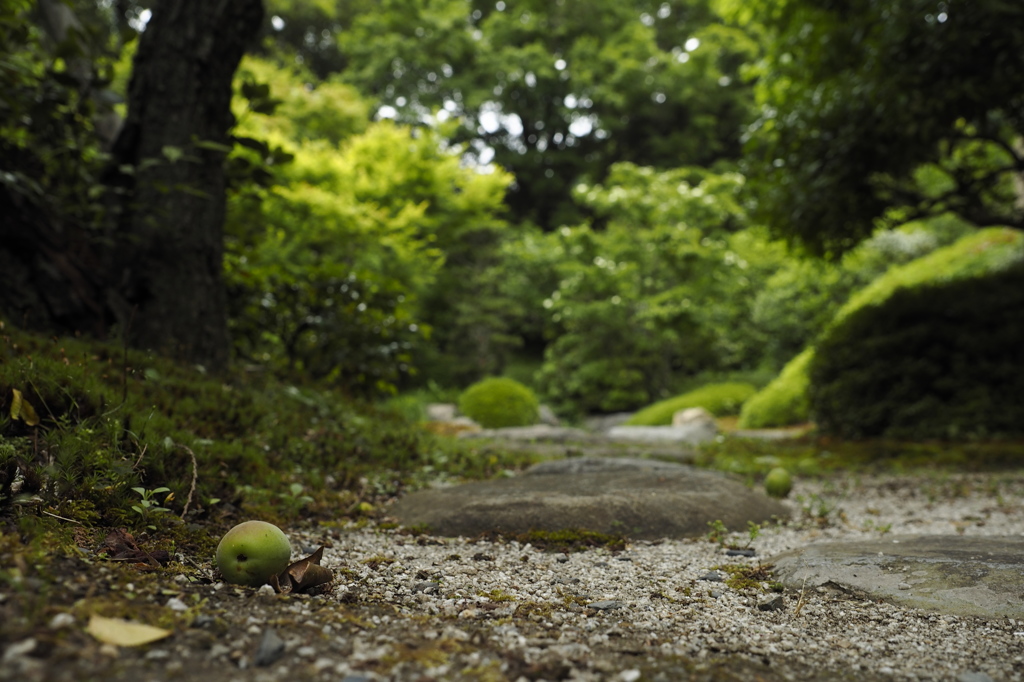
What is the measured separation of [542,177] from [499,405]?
1318 centimetres

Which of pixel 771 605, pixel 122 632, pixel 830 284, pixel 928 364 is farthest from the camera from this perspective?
pixel 830 284

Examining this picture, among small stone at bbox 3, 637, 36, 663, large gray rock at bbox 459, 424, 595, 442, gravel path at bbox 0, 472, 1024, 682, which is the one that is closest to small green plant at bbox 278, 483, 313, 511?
gravel path at bbox 0, 472, 1024, 682

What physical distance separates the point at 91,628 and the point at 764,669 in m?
1.37

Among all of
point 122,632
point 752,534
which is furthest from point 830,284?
point 122,632

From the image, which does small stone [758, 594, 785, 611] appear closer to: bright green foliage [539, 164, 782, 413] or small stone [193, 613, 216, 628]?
small stone [193, 613, 216, 628]

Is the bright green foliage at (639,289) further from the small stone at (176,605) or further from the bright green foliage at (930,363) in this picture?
the small stone at (176,605)

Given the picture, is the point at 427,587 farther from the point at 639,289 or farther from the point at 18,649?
the point at 639,289

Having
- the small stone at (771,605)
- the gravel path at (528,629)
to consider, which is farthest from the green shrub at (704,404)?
the small stone at (771,605)

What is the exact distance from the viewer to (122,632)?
45.3 inches

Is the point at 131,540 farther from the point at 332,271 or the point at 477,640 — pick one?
the point at 332,271

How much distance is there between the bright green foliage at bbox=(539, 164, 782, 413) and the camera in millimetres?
12695

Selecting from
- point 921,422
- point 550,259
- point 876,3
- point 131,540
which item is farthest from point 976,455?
point 550,259

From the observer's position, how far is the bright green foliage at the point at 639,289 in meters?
12.7

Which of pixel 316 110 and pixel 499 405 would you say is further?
pixel 316 110
